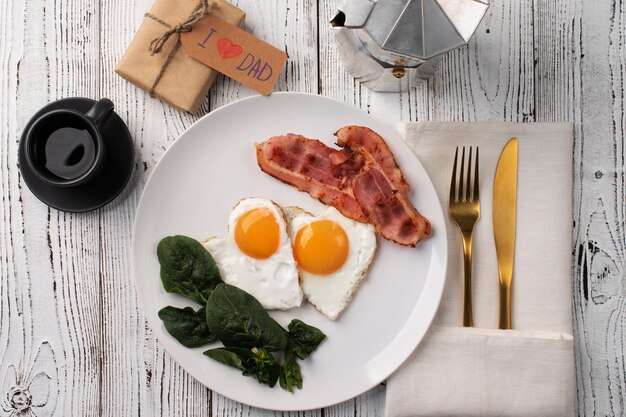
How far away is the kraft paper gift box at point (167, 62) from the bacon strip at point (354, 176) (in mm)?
265

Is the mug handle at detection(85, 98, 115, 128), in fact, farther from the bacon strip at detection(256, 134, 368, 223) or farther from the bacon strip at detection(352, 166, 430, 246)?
the bacon strip at detection(352, 166, 430, 246)

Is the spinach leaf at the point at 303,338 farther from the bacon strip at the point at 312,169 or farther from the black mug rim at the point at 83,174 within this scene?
the black mug rim at the point at 83,174

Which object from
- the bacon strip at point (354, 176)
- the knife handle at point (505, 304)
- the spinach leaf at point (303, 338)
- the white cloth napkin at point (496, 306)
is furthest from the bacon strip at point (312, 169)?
the knife handle at point (505, 304)

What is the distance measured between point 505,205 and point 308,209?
1.89 feet

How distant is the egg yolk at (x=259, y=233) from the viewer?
1.68 meters

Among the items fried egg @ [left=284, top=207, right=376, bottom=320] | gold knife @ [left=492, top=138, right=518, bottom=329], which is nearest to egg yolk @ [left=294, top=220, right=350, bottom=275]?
fried egg @ [left=284, top=207, right=376, bottom=320]

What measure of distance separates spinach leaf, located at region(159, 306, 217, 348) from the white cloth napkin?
1.81 ft

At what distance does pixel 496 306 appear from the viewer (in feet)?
5.76

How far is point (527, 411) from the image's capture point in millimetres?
1700

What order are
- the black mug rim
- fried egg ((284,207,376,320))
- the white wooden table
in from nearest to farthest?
the black mug rim < fried egg ((284,207,376,320)) < the white wooden table

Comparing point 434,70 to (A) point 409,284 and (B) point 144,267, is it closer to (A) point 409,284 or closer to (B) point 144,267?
(A) point 409,284

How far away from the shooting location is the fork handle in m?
1.73

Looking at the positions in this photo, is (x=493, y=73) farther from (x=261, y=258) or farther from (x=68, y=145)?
(x=68, y=145)

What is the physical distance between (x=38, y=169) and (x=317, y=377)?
951 mm
